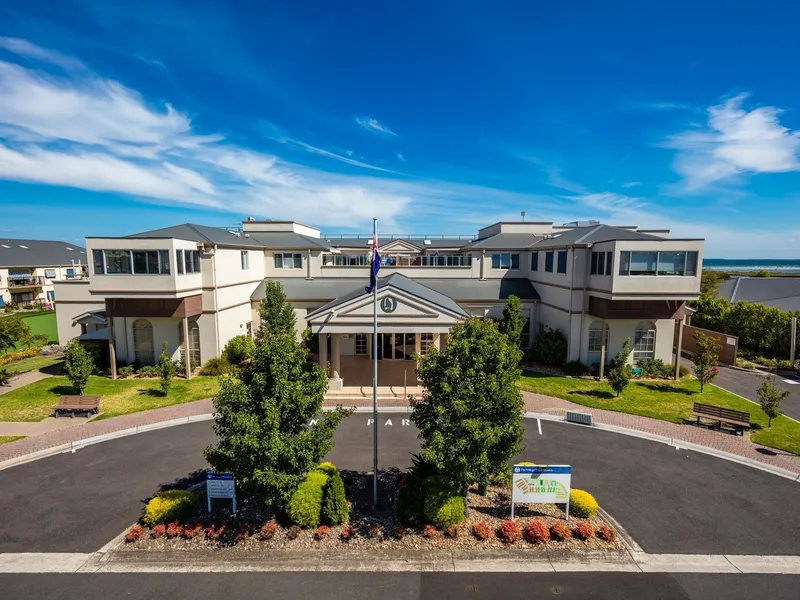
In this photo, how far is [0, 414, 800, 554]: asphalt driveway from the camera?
10930mm

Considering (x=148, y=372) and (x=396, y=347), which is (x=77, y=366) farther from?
(x=396, y=347)

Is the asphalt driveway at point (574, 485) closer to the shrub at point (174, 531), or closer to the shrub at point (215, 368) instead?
the shrub at point (174, 531)

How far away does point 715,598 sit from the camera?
891 cm

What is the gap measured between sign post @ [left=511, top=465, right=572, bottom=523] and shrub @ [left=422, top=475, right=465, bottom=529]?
63.5 inches

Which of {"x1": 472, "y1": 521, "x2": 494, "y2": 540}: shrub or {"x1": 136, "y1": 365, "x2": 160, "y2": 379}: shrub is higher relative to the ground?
{"x1": 136, "y1": 365, "x2": 160, "y2": 379}: shrub

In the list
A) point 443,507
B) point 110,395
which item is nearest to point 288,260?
point 110,395

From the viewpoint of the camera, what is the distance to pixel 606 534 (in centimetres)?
1067

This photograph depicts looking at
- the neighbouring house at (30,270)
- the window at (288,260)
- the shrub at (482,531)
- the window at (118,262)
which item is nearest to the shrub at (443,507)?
the shrub at (482,531)

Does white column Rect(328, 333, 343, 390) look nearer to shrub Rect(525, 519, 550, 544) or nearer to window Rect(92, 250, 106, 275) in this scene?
shrub Rect(525, 519, 550, 544)

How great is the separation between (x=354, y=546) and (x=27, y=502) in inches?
401

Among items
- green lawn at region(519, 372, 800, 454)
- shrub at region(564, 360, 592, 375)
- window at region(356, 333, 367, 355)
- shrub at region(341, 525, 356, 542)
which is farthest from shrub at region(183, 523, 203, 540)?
shrub at region(564, 360, 592, 375)

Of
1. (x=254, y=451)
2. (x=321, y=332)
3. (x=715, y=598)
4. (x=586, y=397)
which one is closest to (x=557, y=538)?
(x=715, y=598)

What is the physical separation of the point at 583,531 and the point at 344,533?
6226 mm

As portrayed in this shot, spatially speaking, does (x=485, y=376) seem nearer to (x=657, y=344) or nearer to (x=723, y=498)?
(x=723, y=498)
